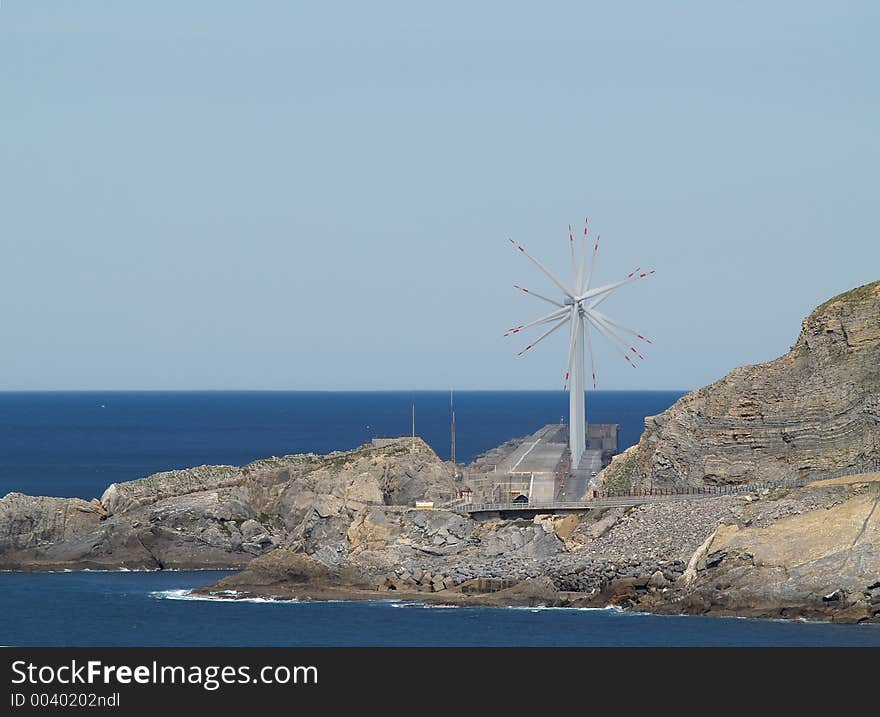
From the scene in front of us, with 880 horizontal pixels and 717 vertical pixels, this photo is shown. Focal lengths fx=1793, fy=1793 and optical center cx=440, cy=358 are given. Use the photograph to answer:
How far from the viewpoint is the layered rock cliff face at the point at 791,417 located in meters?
112

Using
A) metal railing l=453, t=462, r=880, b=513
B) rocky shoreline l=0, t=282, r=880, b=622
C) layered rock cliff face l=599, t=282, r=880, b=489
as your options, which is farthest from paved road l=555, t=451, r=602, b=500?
metal railing l=453, t=462, r=880, b=513

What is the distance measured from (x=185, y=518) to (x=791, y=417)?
41353 millimetres

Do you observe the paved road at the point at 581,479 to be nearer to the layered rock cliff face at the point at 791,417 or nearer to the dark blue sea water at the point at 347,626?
the layered rock cliff face at the point at 791,417

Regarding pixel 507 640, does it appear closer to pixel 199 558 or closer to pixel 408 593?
pixel 408 593

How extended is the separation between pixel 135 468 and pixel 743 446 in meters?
97.5

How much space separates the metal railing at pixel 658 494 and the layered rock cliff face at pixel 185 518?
907 cm

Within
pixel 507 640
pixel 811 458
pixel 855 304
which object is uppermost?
pixel 855 304

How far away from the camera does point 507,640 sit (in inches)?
3529

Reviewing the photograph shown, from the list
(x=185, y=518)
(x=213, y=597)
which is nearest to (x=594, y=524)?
(x=213, y=597)

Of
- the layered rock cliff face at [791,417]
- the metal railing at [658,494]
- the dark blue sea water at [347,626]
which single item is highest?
the layered rock cliff face at [791,417]

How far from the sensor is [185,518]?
4833 inches

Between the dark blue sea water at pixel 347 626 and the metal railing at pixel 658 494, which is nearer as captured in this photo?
the dark blue sea water at pixel 347 626

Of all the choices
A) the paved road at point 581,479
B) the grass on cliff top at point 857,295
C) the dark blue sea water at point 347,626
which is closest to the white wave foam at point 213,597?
the dark blue sea water at point 347,626
